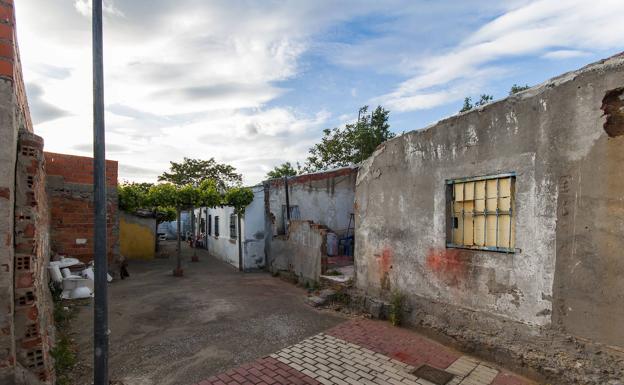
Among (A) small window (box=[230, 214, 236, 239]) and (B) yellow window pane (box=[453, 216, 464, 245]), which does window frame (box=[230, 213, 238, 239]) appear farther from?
(B) yellow window pane (box=[453, 216, 464, 245])

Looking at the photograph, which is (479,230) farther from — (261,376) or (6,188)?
(6,188)

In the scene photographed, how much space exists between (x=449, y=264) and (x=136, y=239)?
610 inches

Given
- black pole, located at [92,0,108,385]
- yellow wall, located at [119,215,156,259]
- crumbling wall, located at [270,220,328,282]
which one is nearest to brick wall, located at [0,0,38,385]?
black pole, located at [92,0,108,385]

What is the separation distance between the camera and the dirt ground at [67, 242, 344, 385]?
4.89 meters

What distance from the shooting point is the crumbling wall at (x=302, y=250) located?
9.68m

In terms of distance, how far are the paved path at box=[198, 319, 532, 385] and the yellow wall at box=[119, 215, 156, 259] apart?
13.5 meters

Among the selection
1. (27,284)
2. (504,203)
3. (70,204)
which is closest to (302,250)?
(504,203)

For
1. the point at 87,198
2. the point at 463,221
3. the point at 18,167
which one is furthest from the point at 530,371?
the point at 87,198

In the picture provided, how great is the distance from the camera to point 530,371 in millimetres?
4527

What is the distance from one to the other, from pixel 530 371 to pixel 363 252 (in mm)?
3662

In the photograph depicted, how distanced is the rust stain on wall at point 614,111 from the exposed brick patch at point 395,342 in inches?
147

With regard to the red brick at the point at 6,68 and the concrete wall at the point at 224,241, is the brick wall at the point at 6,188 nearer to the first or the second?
the red brick at the point at 6,68

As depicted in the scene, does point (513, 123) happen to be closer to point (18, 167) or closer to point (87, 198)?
point (18, 167)

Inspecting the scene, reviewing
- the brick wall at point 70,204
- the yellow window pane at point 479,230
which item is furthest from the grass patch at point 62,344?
the yellow window pane at point 479,230
